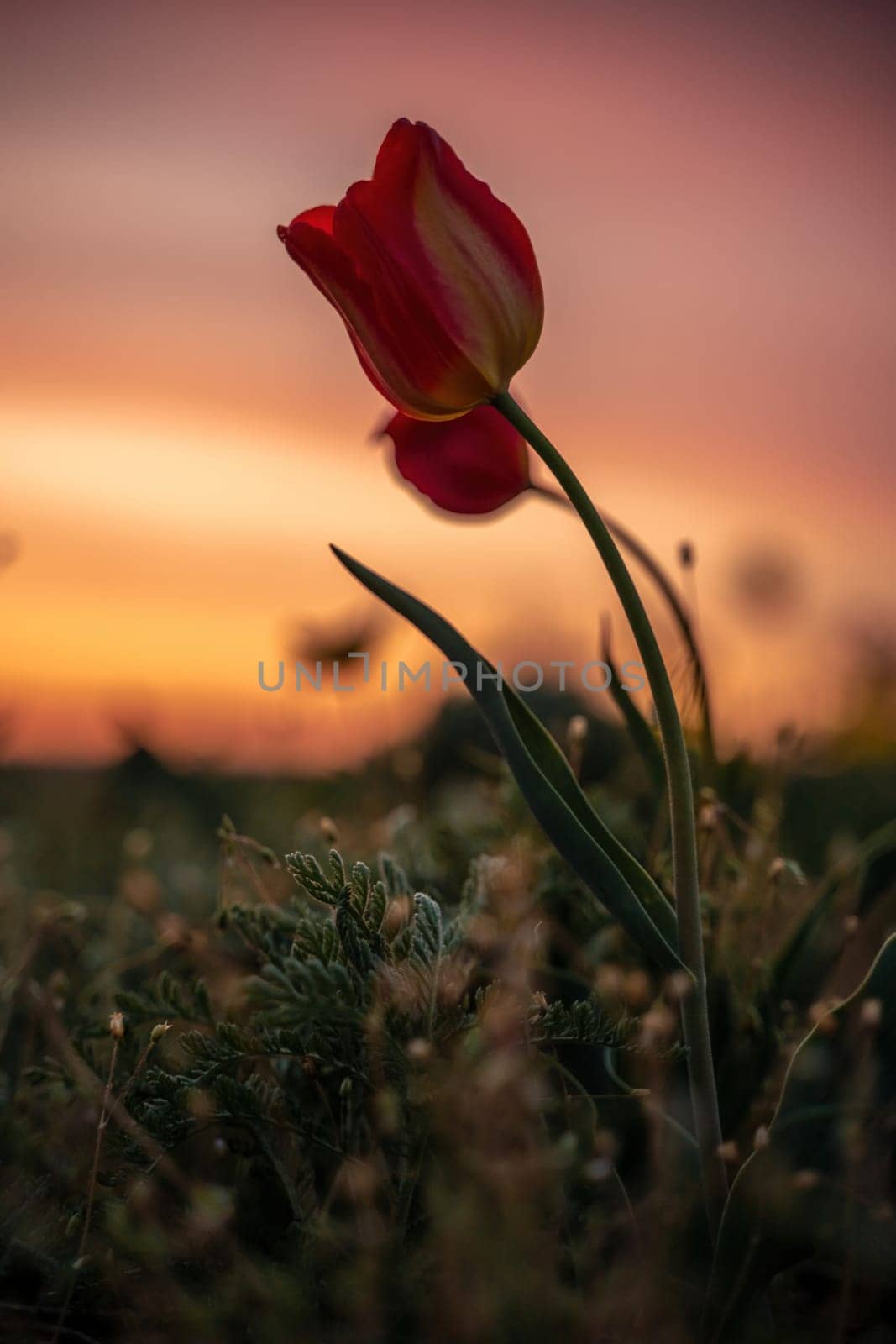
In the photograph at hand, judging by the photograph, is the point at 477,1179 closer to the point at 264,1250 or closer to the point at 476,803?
the point at 264,1250

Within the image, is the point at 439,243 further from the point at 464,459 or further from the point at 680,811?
the point at 680,811

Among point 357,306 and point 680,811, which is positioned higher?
point 357,306

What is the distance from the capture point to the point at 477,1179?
1.78 feet

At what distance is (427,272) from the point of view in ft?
2.14

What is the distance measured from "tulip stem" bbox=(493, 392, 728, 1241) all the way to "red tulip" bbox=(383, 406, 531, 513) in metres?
0.11

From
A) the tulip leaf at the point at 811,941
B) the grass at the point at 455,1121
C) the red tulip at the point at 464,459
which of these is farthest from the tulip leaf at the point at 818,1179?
the red tulip at the point at 464,459

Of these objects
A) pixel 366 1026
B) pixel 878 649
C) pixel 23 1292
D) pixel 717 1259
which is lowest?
pixel 23 1292

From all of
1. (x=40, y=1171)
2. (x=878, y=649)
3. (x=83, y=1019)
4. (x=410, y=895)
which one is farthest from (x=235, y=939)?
(x=878, y=649)

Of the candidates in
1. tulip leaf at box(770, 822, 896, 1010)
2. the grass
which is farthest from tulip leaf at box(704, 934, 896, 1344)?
tulip leaf at box(770, 822, 896, 1010)

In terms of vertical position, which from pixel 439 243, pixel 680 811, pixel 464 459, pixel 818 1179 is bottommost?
pixel 818 1179

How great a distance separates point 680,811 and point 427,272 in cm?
33

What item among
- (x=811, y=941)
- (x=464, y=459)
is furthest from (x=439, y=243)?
(x=811, y=941)

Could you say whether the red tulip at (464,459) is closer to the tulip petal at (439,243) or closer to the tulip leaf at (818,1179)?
the tulip petal at (439,243)

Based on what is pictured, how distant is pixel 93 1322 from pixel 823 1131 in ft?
1.44
